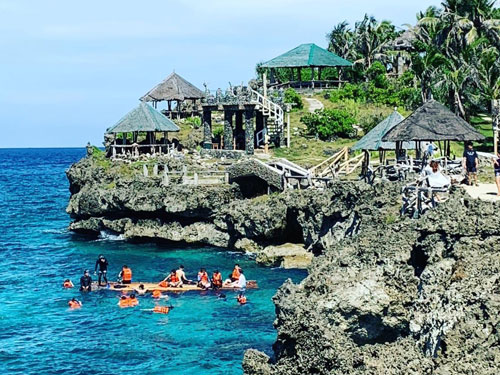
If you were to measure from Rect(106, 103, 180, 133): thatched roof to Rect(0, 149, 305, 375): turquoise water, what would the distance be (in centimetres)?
909

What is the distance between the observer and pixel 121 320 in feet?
102

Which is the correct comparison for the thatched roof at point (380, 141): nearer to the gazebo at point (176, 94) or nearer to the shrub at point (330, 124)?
the shrub at point (330, 124)

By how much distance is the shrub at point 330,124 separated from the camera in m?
56.9

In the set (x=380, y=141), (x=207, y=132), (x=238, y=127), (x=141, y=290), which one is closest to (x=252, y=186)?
(x=380, y=141)

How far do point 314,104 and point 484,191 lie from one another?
129 ft

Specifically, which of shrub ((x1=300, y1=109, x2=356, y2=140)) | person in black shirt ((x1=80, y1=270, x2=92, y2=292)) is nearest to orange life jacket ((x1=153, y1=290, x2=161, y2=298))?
person in black shirt ((x1=80, y1=270, x2=92, y2=292))

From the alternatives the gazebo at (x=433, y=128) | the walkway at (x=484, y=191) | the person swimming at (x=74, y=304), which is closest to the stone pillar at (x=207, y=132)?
the person swimming at (x=74, y=304)

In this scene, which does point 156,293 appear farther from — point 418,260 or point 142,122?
point 142,122

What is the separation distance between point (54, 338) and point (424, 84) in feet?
113

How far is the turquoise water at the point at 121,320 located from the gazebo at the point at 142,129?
909cm

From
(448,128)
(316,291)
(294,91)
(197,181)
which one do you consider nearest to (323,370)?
(316,291)

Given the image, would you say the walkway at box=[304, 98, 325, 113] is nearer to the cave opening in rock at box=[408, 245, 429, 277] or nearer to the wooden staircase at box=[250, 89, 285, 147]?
the wooden staircase at box=[250, 89, 285, 147]

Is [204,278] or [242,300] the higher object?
[204,278]

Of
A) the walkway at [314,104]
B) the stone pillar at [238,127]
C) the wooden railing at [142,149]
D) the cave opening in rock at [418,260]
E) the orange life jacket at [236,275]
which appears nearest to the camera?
the cave opening in rock at [418,260]
